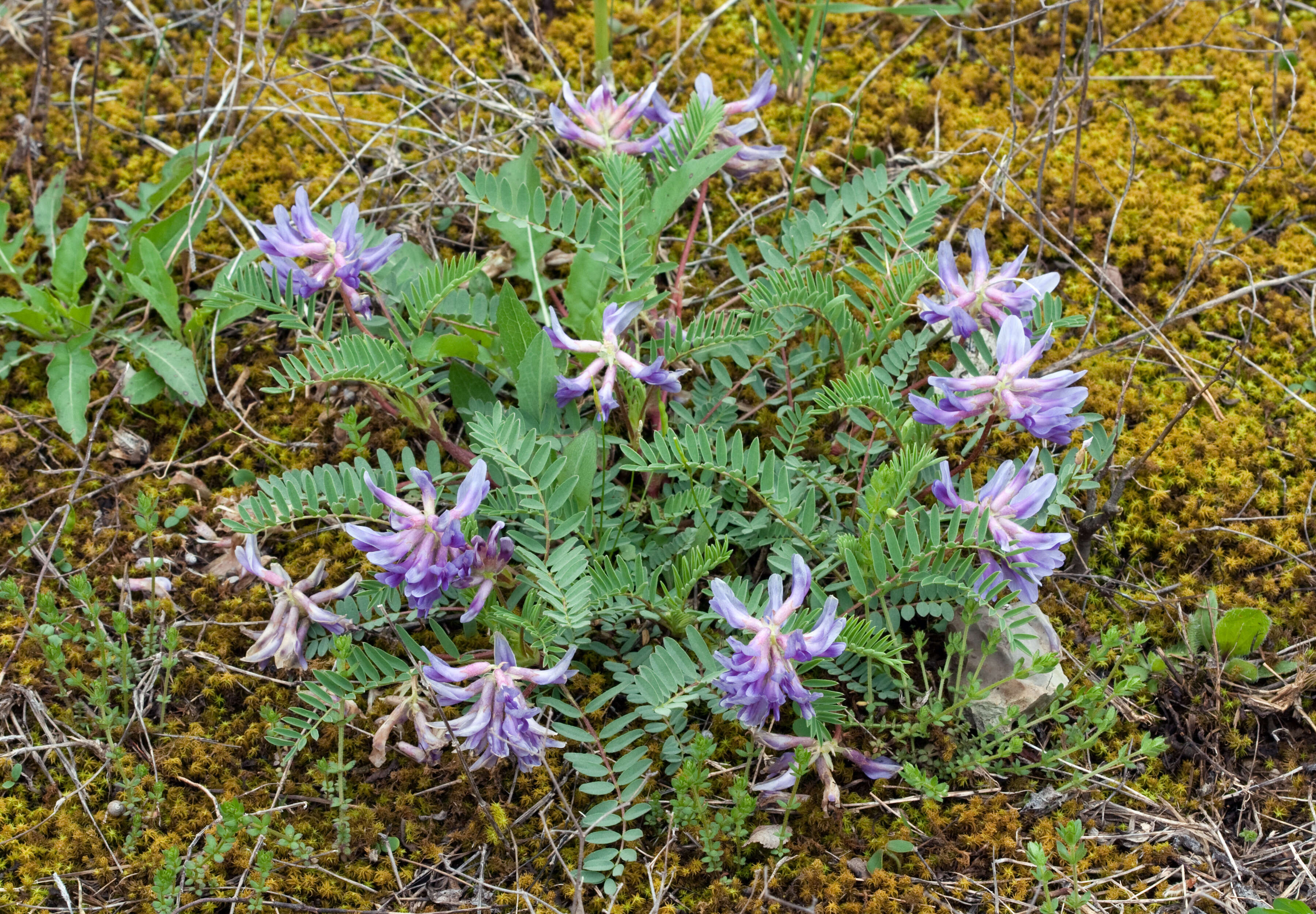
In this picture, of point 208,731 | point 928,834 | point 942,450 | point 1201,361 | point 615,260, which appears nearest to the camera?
point 928,834

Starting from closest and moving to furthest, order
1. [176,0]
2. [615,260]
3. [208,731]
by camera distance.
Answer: [208,731]
[615,260]
[176,0]

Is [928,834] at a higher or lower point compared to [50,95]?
lower

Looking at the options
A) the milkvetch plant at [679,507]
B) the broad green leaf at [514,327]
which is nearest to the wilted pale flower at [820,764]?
the milkvetch plant at [679,507]

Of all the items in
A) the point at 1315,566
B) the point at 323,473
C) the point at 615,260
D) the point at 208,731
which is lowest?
the point at 208,731

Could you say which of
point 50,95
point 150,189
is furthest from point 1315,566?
point 50,95

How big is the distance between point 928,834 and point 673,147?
1.85 m

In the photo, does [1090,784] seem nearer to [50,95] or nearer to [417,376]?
[417,376]

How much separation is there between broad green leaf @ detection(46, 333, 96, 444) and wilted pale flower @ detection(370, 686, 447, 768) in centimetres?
131

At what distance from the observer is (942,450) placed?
301 centimetres

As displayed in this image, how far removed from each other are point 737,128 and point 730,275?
1.89 ft

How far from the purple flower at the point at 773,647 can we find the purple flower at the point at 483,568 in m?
0.50

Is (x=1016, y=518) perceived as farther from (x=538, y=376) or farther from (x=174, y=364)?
(x=174, y=364)

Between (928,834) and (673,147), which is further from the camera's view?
(673,147)

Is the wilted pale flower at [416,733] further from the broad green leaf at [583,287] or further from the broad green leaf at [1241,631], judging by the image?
the broad green leaf at [1241,631]
